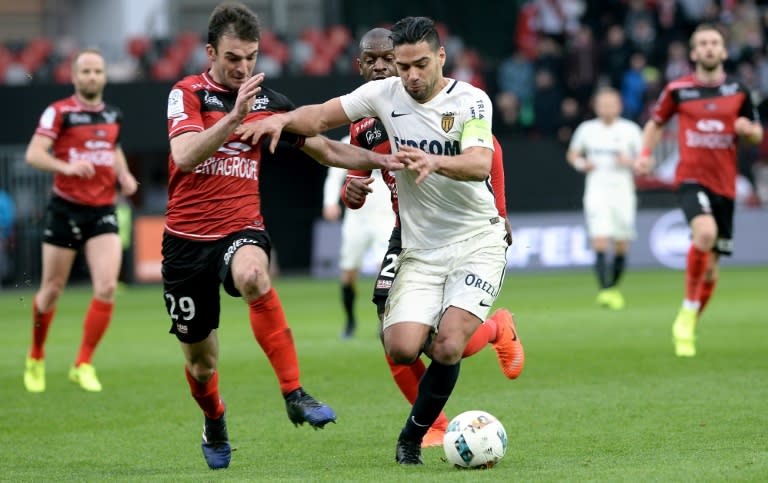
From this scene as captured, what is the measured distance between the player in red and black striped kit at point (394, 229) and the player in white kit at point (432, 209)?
0.27 metres

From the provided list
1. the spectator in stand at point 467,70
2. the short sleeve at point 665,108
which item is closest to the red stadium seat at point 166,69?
the spectator in stand at point 467,70

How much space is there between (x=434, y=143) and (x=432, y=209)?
1.34 ft

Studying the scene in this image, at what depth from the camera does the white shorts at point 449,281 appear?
7.04 meters

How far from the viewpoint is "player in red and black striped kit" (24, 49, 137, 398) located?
35.4ft

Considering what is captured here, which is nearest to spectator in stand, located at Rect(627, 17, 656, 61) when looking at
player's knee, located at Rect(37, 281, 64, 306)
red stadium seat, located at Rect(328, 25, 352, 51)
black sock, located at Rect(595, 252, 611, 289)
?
red stadium seat, located at Rect(328, 25, 352, 51)

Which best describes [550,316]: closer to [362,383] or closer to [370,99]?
[362,383]

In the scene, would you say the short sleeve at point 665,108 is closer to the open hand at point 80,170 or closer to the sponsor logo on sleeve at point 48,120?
the open hand at point 80,170

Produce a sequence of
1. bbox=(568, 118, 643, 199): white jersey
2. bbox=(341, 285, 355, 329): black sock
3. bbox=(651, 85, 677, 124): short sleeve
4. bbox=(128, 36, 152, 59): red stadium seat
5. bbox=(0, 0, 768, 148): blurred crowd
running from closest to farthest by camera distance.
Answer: bbox=(651, 85, 677, 124): short sleeve → bbox=(341, 285, 355, 329): black sock → bbox=(568, 118, 643, 199): white jersey → bbox=(0, 0, 768, 148): blurred crowd → bbox=(128, 36, 152, 59): red stadium seat

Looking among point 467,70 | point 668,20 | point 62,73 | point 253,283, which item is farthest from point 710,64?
point 668,20

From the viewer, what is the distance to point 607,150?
58.5 feet

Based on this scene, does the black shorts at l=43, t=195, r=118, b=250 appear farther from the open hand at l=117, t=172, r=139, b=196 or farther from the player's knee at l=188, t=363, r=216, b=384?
the player's knee at l=188, t=363, r=216, b=384

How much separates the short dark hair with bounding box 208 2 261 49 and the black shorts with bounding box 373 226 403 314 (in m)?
1.44

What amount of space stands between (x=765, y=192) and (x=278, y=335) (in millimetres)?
20138

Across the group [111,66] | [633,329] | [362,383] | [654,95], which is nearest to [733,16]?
[654,95]
